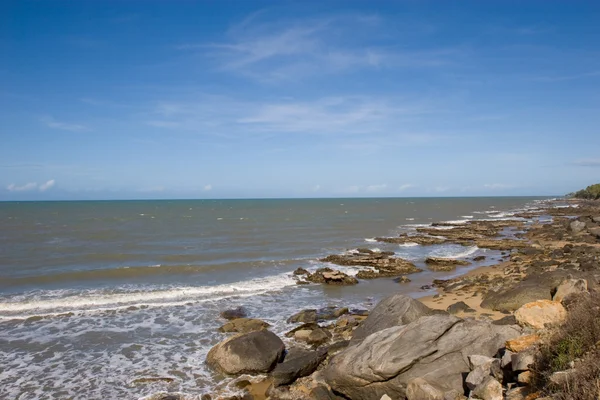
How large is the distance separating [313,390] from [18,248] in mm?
39009

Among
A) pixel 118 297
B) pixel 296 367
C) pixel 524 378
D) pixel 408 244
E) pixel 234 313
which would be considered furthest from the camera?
pixel 408 244

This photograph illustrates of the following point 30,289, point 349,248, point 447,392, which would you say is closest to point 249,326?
point 447,392

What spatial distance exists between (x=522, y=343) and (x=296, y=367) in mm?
6313

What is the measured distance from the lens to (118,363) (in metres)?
13.6

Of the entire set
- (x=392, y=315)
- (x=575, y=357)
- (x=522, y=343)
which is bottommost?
(x=392, y=315)

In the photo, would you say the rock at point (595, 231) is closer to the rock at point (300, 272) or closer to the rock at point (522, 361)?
the rock at point (300, 272)

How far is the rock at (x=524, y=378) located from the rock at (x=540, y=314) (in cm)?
290

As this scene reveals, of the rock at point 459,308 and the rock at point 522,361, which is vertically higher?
the rock at point 522,361

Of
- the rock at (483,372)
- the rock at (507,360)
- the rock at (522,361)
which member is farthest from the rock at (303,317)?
the rock at (522,361)

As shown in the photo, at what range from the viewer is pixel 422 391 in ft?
26.9

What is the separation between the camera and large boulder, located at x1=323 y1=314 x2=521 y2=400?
924 centimetres

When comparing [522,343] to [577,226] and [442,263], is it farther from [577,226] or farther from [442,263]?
[577,226]

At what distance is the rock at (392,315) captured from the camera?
43.3ft

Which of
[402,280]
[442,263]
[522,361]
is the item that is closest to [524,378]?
[522,361]
